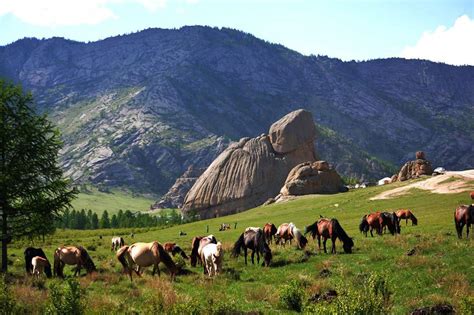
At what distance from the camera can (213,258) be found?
2412 centimetres

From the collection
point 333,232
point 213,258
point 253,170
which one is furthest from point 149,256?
point 253,170

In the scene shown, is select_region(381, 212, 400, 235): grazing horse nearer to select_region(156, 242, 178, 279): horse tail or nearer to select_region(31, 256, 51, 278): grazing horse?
select_region(156, 242, 178, 279): horse tail

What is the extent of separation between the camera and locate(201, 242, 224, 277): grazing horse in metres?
24.1

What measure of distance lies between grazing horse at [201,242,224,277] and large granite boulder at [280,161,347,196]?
261 feet

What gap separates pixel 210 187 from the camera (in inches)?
5148

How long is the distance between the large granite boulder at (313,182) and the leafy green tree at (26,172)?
75062mm

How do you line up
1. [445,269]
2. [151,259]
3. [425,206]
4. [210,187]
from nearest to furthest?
[445,269], [151,259], [425,206], [210,187]

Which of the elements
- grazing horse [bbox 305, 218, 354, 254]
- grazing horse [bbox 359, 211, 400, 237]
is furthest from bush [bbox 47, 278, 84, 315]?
grazing horse [bbox 359, 211, 400, 237]

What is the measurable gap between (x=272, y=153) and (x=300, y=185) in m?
32.8

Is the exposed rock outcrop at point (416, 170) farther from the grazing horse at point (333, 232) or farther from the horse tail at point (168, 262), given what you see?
the horse tail at point (168, 262)

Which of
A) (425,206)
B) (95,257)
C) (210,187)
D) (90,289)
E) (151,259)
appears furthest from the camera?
(210,187)

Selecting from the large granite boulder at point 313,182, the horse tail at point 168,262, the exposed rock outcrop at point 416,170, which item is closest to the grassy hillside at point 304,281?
the horse tail at point 168,262

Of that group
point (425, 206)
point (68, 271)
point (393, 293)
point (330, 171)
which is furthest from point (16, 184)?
point (330, 171)

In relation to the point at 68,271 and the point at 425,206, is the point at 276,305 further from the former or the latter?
the point at 425,206
